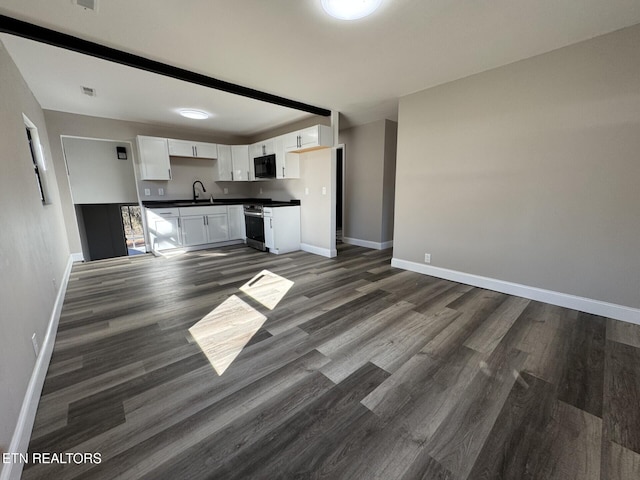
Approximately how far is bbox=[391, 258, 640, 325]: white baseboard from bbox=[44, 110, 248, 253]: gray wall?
5.09m

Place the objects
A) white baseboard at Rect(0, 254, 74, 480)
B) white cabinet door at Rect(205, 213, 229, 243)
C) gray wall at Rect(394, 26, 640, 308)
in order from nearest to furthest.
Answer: white baseboard at Rect(0, 254, 74, 480), gray wall at Rect(394, 26, 640, 308), white cabinet door at Rect(205, 213, 229, 243)

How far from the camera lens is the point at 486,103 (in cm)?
296

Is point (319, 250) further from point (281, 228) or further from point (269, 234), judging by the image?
point (269, 234)

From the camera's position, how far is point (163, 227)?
4.90 m

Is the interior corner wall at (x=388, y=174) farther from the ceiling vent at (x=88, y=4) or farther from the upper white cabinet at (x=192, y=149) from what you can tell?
the ceiling vent at (x=88, y=4)

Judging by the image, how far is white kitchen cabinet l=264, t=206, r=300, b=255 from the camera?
4.93 metres

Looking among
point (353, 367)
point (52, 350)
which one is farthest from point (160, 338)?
point (353, 367)

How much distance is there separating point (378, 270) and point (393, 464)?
9.42 ft

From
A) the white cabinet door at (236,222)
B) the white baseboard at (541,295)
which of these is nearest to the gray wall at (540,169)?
the white baseboard at (541,295)

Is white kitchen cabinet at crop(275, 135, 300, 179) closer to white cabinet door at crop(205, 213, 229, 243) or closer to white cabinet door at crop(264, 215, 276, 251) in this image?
white cabinet door at crop(264, 215, 276, 251)

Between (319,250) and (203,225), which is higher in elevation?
(203,225)

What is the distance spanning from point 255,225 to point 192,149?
82.7 inches

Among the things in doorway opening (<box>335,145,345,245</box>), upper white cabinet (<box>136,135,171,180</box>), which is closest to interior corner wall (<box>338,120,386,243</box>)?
doorway opening (<box>335,145,345,245</box>)

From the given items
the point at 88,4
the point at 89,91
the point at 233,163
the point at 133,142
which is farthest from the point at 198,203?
the point at 88,4
